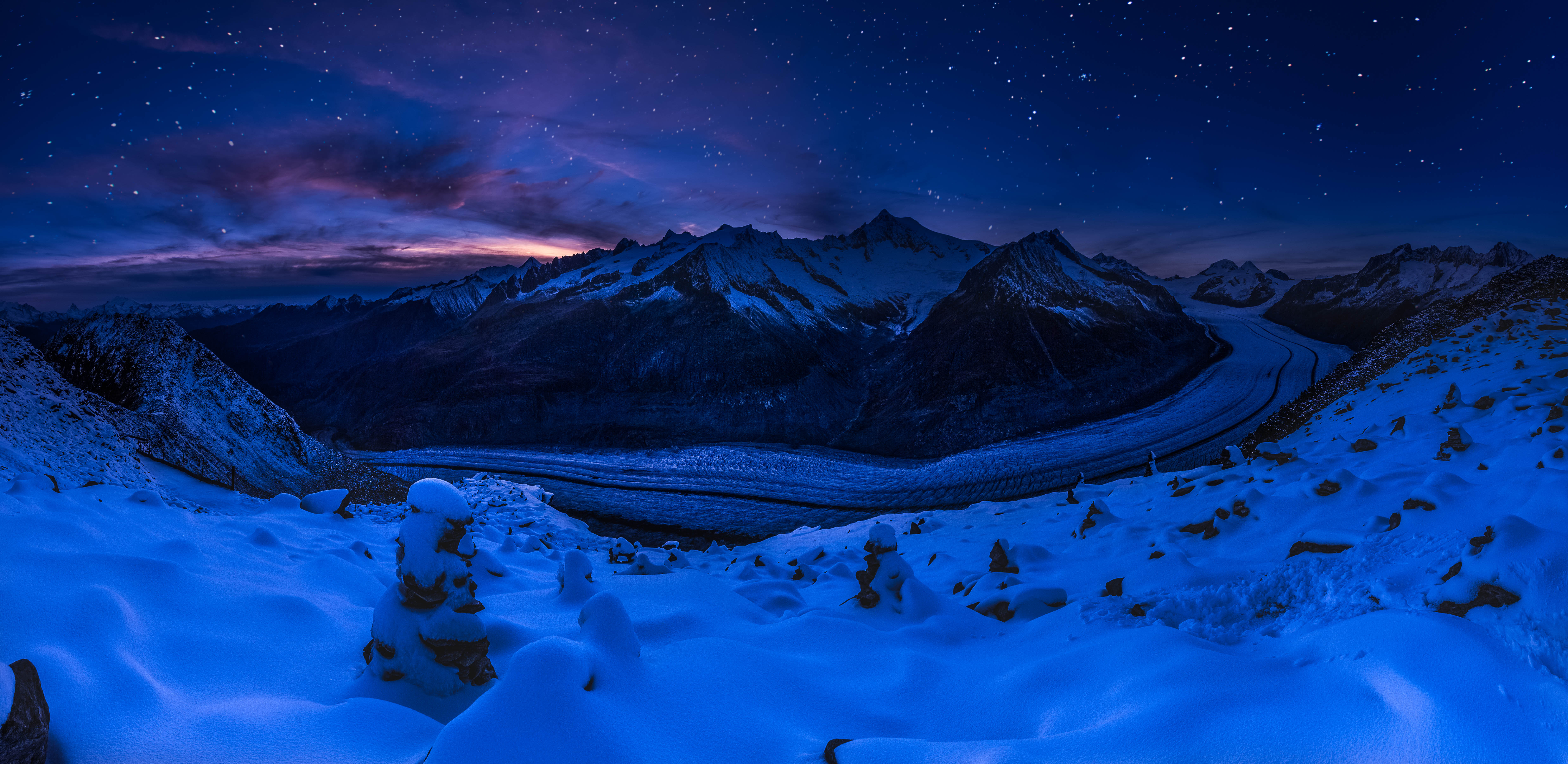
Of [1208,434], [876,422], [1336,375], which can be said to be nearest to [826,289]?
[876,422]

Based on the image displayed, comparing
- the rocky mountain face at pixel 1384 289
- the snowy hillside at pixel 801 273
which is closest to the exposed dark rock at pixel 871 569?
the snowy hillside at pixel 801 273

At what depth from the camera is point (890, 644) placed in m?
5.62

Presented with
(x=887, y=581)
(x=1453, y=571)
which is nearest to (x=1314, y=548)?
(x=1453, y=571)

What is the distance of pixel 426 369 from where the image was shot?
265ft

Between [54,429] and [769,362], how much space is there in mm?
58925

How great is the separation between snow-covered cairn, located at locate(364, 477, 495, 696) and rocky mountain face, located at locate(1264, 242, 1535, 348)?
4101 inches

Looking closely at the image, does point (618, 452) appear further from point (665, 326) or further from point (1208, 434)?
point (1208, 434)

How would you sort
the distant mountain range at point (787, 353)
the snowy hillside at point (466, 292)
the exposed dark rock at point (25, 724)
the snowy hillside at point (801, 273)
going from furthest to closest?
the snowy hillside at point (466, 292) < the snowy hillside at point (801, 273) < the distant mountain range at point (787, 353) < the exposed dark rock at point (25, 724)

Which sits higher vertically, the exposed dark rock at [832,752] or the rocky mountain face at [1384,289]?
the rocky mountain face at [1384,289]

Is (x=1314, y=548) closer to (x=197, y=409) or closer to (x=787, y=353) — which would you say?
(x=197, y=409)

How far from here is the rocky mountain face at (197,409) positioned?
19.0m

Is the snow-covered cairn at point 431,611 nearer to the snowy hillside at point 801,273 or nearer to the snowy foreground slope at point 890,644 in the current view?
the snowy foreground slope at point 890,644

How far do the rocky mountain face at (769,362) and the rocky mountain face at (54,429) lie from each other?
129ft

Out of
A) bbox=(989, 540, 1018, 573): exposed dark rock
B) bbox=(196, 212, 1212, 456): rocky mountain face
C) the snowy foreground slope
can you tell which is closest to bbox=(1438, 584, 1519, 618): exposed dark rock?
the snowy foreground slope
